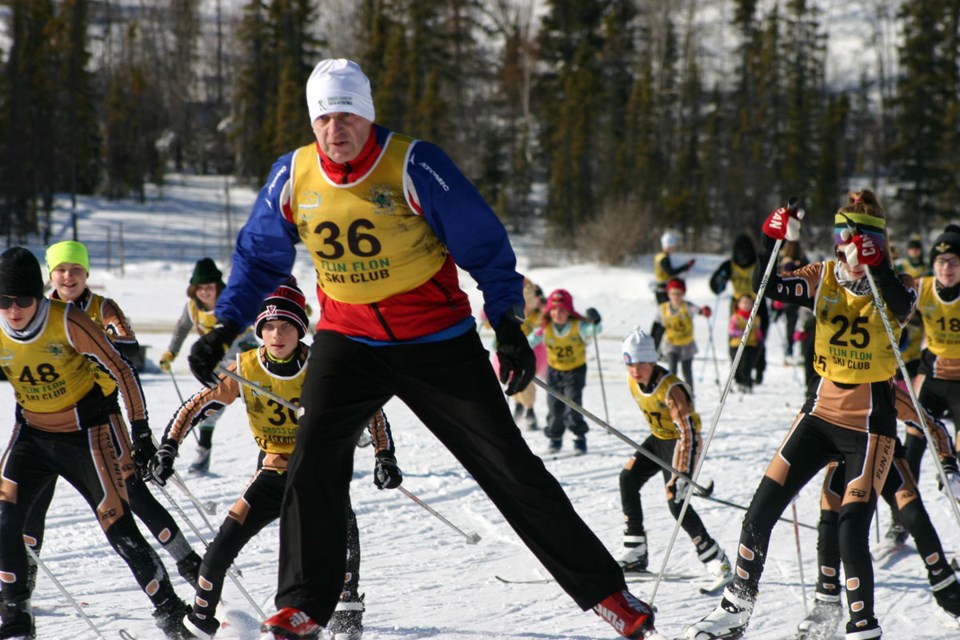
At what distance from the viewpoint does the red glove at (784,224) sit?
14.4ft

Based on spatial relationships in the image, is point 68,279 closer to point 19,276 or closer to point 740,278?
point 19,276

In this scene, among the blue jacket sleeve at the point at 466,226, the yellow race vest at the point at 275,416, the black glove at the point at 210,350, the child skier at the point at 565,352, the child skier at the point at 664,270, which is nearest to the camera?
the blue jacket sleeve at the point at 466,226

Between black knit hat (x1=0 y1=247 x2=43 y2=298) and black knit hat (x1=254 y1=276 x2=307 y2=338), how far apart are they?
39.2 inches

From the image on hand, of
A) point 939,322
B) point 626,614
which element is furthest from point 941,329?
point 626,614

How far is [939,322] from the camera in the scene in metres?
6.26

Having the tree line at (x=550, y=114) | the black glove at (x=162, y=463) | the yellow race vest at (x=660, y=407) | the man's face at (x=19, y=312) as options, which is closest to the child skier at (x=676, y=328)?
the yellow race vest at (x=660, y=407)

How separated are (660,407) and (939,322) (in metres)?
1.95

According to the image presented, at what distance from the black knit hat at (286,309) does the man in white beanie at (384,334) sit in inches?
53.9

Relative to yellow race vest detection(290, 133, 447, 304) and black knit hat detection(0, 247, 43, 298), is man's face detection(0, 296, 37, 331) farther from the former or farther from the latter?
yellow race vest detection(290, 133, 447, 304)

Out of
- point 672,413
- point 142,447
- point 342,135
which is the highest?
point 342,135

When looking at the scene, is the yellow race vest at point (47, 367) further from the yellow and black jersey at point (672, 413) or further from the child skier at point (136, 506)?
the yellow and black jersey at point (672, 413)

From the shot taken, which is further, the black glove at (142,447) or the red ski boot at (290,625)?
the black glove at (142,447)

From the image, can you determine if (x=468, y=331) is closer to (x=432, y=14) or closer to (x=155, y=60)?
(x=432, y=14)

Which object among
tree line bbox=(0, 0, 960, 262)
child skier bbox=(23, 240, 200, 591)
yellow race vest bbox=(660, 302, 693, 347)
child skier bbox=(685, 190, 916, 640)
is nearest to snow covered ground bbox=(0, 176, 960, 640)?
child skier bbox=(23, 240, 200, 591)
